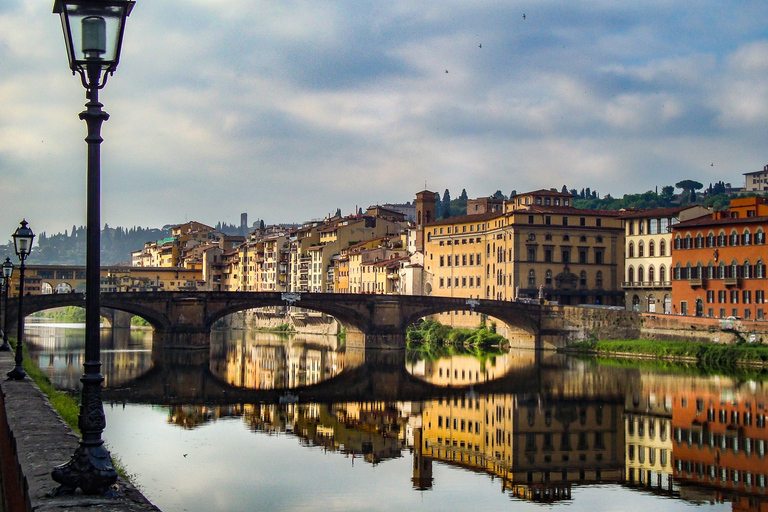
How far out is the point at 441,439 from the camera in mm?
30297

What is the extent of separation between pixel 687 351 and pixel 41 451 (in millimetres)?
52677

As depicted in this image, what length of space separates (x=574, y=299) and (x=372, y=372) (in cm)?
3275

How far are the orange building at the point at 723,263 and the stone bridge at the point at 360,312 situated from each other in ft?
16.1

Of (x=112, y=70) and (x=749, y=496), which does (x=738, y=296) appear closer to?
(x=749, y=496)

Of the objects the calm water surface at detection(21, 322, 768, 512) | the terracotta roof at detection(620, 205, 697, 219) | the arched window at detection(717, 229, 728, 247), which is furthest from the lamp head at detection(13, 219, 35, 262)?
the terracotta roof at detection(620, 205, 697, 219)

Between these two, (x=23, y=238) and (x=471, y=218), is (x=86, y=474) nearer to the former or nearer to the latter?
(x=23, y=238)

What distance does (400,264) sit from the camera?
9488 cm

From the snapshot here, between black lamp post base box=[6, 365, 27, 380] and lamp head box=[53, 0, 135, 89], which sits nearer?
lamp head box=[53, 0, 135, 89]

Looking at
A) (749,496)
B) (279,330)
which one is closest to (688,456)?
(749,496)

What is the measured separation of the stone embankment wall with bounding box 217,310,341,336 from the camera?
3693 inches

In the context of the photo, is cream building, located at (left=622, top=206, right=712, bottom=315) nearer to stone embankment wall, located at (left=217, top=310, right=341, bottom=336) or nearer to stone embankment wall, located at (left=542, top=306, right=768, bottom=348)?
stone embankment wall, located at (left=542, top=306, right=768, bottom=348)

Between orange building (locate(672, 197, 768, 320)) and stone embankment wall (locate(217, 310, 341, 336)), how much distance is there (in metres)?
37.0

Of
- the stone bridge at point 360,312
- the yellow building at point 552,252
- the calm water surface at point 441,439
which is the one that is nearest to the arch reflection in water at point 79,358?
the calm water surface at point 441,439

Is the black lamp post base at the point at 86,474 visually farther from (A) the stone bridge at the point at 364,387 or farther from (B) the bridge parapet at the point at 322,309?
(B) the bridge parapet at the point at 322,309
